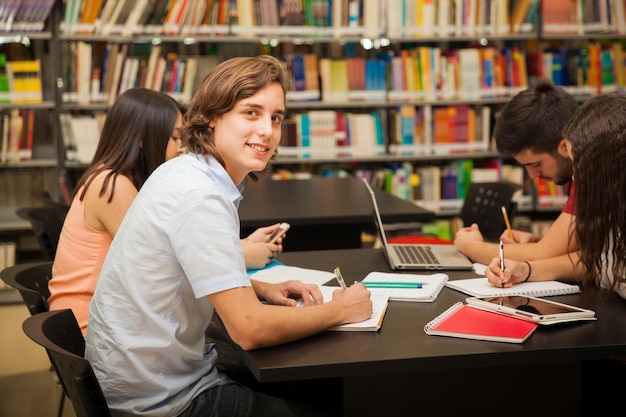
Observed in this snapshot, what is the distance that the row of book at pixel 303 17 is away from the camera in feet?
16.5

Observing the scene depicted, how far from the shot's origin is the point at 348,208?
11.0 ft

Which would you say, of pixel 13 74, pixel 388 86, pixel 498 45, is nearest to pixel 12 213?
pixel 13 74

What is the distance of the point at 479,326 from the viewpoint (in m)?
1.68

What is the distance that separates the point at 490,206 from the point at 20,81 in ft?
10.2

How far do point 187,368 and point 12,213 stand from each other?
159 inches

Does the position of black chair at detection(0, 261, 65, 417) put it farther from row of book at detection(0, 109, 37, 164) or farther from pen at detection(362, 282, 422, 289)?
row of book at detection(0, 109, 37, 164)

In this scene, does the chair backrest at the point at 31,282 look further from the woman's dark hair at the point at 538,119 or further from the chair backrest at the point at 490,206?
the chair backrest at the point at 490,206

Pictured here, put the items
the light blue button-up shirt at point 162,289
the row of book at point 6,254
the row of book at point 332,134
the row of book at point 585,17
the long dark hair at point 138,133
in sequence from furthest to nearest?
the row of book at point 585,17, the row of book at point 332,134, the row of book at point 6,254, the long dark hair at point 138,133, the light blue button-up shirt at point 162,289

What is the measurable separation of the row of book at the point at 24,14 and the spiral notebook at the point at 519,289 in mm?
3755

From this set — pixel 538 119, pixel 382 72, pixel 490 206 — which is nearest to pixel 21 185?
pixel 382 72

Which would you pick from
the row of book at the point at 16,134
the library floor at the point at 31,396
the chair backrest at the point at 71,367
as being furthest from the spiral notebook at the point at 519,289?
the row of book at the point at 16,134

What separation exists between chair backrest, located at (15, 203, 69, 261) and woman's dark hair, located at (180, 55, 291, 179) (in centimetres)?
130

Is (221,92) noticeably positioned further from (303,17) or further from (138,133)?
(303,17)

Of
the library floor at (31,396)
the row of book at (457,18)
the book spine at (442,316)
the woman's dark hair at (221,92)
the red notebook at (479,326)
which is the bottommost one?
the library floor at (31,396)
